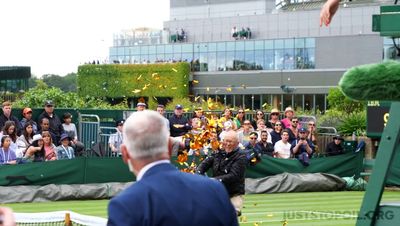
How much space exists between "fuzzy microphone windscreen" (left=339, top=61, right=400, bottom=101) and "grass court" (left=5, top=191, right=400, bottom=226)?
9259mm

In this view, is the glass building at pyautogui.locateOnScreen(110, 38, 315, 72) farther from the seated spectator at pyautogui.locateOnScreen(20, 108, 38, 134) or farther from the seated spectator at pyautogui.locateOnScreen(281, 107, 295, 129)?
the seated spectator at pyautogui.locateOnScreen(20, 108, 38, 134)

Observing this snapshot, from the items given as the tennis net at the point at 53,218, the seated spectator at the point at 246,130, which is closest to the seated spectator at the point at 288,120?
the seated spectator at the point at 246,130

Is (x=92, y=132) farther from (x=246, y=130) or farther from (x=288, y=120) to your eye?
(x=288, y=120)

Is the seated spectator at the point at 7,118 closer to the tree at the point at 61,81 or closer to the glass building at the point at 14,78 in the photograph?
the glass building at the point at 14,78

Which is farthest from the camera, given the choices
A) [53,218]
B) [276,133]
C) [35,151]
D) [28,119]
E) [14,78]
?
[14,78]

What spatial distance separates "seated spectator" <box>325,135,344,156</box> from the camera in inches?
961

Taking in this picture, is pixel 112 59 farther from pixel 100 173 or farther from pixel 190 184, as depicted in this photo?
pixel 190 184

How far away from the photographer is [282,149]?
22.8 metres

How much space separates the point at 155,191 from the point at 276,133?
18328 mm

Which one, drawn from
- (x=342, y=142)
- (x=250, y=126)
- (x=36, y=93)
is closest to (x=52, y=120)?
(x=250, y=126)

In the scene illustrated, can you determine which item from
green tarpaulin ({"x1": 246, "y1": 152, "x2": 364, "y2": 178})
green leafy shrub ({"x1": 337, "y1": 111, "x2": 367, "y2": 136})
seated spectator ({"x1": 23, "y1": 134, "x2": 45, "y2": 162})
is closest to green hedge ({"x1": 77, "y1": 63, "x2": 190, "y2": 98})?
green leafy shrub ({"x1": 337, "y1": 111, "x2": 367, "y2": 136})

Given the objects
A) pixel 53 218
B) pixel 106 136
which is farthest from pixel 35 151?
pixel 53 218

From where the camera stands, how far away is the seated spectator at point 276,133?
22.6 metres

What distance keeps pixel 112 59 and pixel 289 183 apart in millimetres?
75014
